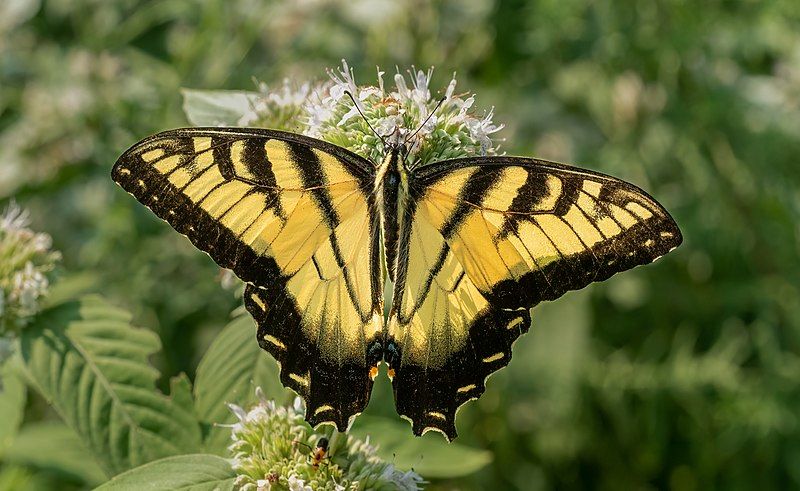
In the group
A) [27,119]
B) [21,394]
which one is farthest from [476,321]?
[27,119]

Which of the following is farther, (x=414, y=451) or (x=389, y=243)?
(x=414, y=451)

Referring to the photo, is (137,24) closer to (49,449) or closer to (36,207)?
(36,207)

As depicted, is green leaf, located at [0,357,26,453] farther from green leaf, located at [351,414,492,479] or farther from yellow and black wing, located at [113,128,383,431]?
green leaf, located at [351,414,492,479]

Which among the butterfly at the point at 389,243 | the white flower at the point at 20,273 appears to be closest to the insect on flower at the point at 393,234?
the butterfly at the point at 389,243

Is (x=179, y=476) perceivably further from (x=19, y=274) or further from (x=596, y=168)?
(x=596, y=168)

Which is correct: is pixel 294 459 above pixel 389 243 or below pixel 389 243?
below

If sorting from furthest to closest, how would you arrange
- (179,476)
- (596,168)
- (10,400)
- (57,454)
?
(596,168) < (57,454) < (10,400) < (179,476)

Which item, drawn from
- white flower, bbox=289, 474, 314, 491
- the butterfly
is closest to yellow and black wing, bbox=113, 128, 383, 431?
the butterfly

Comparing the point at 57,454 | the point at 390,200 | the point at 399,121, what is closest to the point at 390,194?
the point at 390,200
